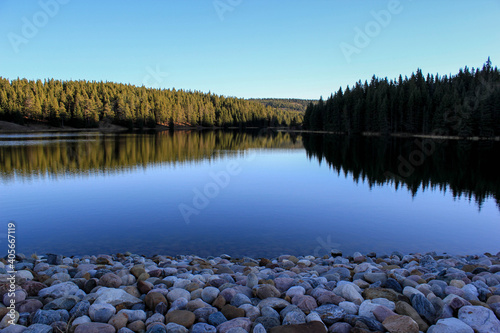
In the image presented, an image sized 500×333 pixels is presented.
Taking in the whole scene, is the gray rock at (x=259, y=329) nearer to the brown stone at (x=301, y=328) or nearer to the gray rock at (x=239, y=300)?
the brown stone at (x=301, y=328)

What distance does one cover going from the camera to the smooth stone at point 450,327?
16.4 ft

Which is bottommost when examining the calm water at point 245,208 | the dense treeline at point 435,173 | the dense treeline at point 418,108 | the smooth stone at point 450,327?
the calm water at point 245,208

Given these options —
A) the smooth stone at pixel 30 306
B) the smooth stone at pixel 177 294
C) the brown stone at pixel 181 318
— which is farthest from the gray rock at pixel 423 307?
the smooth stone at pixel 30 306

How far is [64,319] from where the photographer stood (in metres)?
5.38

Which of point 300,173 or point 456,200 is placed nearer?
point 456,200

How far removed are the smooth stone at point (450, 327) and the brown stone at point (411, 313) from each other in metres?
0.13

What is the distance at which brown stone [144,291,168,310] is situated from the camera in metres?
5.86

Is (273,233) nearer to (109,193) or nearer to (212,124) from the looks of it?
(109,193)

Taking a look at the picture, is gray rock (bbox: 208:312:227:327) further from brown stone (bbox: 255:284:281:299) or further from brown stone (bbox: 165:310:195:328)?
brown stone (bbox: 255:284:281:299)

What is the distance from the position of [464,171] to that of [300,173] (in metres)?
14.4

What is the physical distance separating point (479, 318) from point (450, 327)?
0.66m

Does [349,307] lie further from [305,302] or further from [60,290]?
[60,290]

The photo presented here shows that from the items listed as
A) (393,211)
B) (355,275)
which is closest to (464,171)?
(393,211)

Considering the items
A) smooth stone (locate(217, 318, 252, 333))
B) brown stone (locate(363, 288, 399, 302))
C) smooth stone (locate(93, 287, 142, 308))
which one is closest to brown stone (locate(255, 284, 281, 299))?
smooth stone (locate(217, 318, 252, 333))
